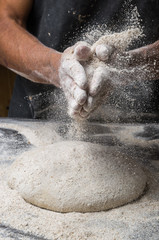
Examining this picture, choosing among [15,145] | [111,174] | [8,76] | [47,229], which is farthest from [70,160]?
[8,76]

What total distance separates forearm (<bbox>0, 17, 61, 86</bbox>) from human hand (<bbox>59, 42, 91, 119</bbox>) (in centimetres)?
19

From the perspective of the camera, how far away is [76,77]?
3.44 ft

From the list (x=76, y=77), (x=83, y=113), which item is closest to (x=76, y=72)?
(x=76, y=77)

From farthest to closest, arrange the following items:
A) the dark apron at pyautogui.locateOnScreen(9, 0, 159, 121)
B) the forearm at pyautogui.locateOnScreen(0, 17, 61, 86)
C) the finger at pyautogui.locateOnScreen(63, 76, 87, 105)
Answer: the dark apron at pyautogui.locateOnScreen(9, 0, 159, 121) < the forearm at pyautogui.locateOnScreen(0, 17, 61, 86) < the finger at pyautogui.locateOnScreen(63, 76, 87, 105)

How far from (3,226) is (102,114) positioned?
1033 millimetres

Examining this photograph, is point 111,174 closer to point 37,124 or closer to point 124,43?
point 124,43

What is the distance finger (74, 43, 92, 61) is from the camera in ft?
3.44

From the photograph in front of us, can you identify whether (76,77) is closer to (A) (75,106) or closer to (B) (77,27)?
(A) (75,106)

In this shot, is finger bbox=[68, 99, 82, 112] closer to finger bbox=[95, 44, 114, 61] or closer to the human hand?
the human hand

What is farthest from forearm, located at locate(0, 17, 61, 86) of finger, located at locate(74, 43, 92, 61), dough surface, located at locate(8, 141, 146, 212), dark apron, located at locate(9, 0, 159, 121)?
dough surface, located at locate(8, 141, 146, 212)

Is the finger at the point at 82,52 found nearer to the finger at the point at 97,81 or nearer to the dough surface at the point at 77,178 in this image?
the finger at the point at 97,81

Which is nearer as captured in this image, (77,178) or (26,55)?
(77,178)

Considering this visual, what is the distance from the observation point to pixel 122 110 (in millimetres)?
1811

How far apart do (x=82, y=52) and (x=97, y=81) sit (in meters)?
0.11
